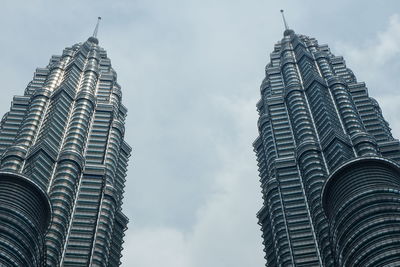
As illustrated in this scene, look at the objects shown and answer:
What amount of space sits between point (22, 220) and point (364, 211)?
83.1 meters

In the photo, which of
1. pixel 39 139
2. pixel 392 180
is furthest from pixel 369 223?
pixel 39 139

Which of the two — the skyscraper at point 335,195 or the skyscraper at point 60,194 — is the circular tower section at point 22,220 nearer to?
the skyscraper at point 60,194

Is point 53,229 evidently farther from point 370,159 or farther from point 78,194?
point 370,159

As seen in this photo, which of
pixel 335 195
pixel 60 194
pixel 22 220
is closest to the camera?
pixel 22 220

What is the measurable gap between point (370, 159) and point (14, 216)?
9177 centimetres

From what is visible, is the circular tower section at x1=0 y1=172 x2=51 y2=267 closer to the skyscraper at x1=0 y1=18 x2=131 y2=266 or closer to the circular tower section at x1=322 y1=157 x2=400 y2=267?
the skyscraper at x1=0 y1=18 x2=131 y2=266

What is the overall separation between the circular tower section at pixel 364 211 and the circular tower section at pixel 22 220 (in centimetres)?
7474

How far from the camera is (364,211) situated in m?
134

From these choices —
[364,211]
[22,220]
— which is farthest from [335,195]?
[22,220]

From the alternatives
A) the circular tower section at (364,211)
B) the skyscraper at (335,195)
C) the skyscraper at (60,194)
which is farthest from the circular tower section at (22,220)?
the circular tower section at (364,211)

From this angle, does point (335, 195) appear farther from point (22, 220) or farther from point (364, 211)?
point (22, 220)

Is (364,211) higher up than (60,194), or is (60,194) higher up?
(60,194)

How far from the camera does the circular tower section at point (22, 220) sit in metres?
128

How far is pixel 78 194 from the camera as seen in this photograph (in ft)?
589
